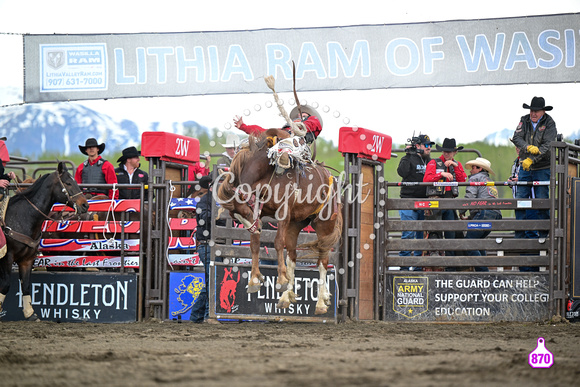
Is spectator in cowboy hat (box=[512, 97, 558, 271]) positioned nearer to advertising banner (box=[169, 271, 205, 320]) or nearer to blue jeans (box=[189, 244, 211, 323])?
blue jeans (box=[189, 244, 211, 323])

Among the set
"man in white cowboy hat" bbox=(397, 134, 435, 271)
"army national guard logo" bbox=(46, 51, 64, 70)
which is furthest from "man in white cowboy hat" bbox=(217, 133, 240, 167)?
"army national guard logo" bbox=(46, 51, 64, 70)

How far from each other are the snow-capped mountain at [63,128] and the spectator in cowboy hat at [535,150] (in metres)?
8.39

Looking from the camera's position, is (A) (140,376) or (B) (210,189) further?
(B) (210,189)

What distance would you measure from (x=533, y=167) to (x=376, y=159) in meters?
2.49

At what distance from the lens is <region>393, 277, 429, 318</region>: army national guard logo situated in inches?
450

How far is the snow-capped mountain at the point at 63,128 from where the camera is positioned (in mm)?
17984

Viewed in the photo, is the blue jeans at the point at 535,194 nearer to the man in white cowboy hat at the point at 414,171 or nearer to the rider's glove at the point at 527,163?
the rider's glove at the point at 527,163

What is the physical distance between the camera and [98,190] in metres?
12.8

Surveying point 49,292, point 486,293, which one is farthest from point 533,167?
point 49,292

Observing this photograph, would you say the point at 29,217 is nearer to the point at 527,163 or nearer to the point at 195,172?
the point at 195,172

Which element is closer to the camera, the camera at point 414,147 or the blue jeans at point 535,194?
the blue jeans at point 535,194

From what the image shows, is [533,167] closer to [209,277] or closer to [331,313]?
[331,313]

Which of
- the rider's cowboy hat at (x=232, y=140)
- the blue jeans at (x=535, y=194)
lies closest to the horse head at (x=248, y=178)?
the rider's cowboy hat at (x=232, y=140)

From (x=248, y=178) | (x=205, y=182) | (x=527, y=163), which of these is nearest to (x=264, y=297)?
(x=205, y=182)
